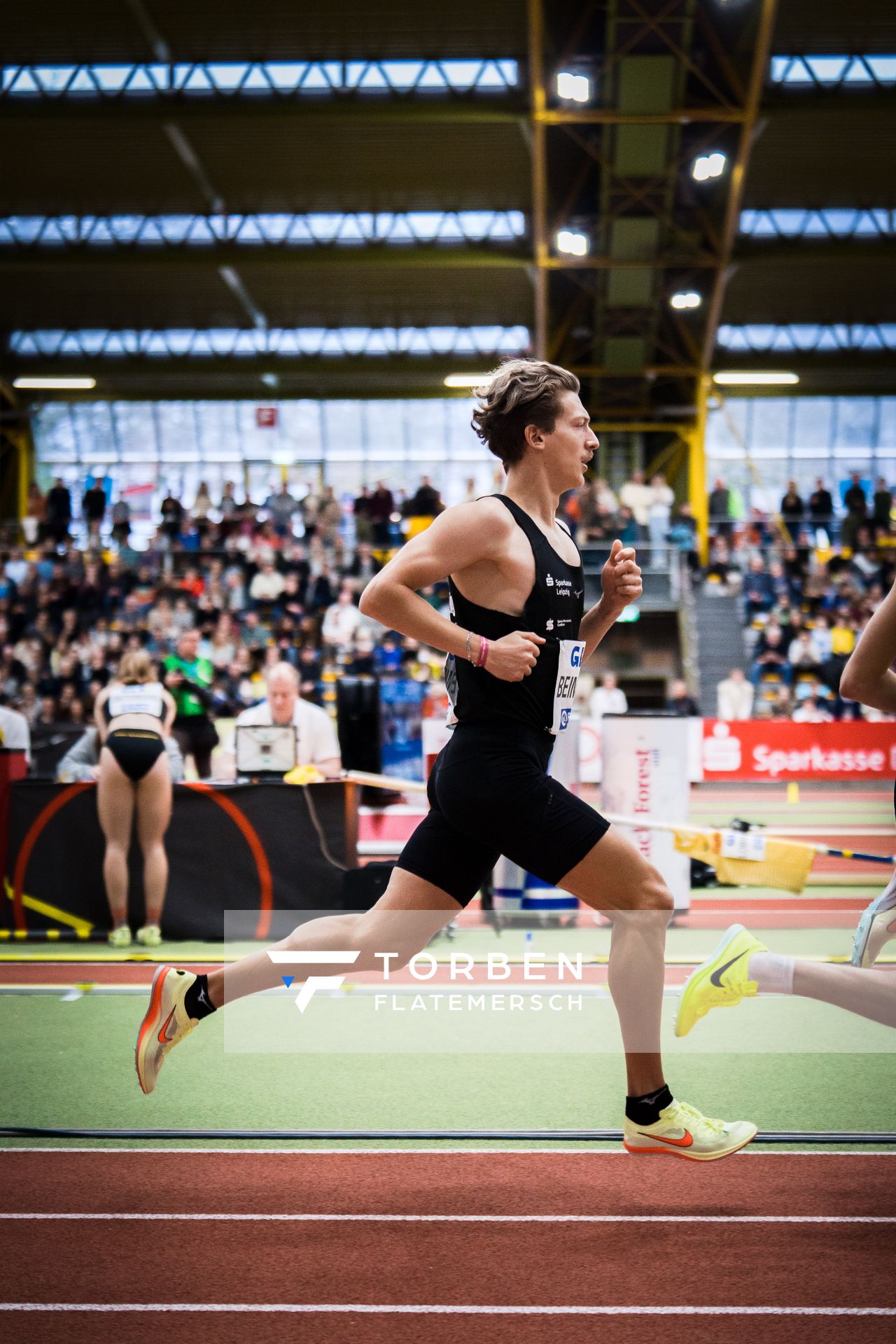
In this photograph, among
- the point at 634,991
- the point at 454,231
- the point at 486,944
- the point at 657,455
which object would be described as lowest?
the point at 486,944

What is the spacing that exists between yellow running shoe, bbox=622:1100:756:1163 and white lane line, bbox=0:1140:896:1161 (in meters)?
0.53

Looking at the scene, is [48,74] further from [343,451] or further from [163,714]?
[163,714]

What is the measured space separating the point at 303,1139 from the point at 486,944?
145 inches

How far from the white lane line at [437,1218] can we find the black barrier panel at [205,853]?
429cm

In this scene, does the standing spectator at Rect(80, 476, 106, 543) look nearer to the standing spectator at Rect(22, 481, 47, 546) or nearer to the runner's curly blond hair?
the standing spectator at Rect(22, 481, 47, 546)

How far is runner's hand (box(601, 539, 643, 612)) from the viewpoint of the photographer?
3635mm

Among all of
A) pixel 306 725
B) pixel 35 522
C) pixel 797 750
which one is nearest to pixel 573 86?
pixel 797 750

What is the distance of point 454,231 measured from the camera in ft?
76.0

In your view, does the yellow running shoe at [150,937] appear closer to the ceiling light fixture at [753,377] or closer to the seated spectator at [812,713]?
the seated spectator at [812,713]

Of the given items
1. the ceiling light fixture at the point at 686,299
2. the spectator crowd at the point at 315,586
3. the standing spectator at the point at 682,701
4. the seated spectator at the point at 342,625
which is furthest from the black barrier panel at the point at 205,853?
the ceiling light fixture at the point at 686,299

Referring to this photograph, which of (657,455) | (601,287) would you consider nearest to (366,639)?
(601,287)

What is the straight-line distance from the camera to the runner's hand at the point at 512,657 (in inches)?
126

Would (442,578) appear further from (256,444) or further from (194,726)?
(256,444)

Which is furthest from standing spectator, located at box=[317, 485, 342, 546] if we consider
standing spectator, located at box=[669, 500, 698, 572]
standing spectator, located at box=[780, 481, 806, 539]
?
standing spectator, located at box=[780, 481, 806, 539]
